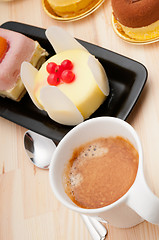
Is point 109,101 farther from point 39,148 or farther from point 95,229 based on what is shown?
point 95,229

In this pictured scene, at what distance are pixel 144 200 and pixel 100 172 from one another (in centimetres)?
14

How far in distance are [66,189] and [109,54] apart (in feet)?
1.31

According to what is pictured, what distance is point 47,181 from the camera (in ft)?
2.73

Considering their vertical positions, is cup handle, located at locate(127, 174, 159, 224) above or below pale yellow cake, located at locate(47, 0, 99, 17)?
below

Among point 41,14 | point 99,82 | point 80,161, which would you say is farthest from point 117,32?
point 80,161

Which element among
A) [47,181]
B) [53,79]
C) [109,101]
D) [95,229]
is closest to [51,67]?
[53,79]

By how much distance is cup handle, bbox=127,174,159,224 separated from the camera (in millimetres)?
510

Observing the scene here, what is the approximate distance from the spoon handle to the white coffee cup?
0.04 meters

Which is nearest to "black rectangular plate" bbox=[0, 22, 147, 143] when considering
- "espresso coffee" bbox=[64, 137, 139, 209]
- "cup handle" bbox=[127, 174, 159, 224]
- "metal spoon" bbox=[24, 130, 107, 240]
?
"metal spoon" bbox=[24, 130, 107, 240]

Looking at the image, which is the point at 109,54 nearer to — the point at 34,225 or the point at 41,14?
the point at 41,14

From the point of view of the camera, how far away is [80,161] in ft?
2.25

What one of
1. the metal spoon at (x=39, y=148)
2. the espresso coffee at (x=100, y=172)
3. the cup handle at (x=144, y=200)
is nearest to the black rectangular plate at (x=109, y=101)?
the metal spoon at (x=39, y=148)

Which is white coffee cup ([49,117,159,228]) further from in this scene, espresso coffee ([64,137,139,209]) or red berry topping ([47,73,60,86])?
red berry topping ([47,73,60,86])

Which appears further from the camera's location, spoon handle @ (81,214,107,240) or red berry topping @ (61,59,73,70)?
red berry topping @ (61,59,73,70)
